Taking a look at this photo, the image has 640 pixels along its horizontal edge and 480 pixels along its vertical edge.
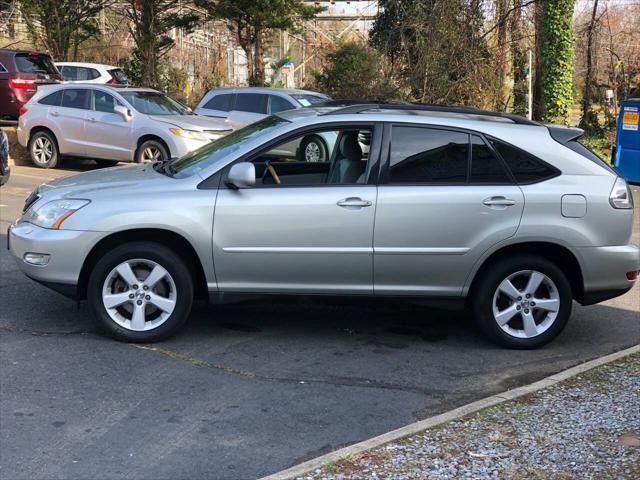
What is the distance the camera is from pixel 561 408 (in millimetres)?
4844

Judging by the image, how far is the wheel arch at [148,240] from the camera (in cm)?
598

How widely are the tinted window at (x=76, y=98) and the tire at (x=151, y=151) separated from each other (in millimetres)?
1651

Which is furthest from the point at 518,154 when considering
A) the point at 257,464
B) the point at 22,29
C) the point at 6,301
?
the point at 22,29

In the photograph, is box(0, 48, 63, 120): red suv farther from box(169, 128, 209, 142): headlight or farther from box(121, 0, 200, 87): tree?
box(169, 128, 209, 142): headlight

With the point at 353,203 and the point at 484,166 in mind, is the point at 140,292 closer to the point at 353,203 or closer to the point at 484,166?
the point at 353,203

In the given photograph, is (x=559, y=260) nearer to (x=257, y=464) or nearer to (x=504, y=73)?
(x=257, y=464)

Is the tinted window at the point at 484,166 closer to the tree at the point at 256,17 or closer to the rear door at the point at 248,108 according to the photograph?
the rear door at the point at 248,108

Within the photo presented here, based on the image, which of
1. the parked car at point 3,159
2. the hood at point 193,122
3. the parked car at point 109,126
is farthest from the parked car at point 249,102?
the parked car at point 3,159

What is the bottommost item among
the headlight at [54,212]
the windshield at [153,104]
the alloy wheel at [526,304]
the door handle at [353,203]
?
the alloy wheel at [526,304]

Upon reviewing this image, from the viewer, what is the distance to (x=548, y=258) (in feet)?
20.6

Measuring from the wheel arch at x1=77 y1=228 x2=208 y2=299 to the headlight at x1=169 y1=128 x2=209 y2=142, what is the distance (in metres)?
8.90

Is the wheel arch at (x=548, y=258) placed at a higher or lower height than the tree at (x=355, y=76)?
lower

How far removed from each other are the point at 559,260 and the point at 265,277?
219cm

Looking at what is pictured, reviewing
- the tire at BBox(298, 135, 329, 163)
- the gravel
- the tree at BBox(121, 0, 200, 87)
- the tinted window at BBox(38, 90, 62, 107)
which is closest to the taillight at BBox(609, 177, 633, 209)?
the gravel
